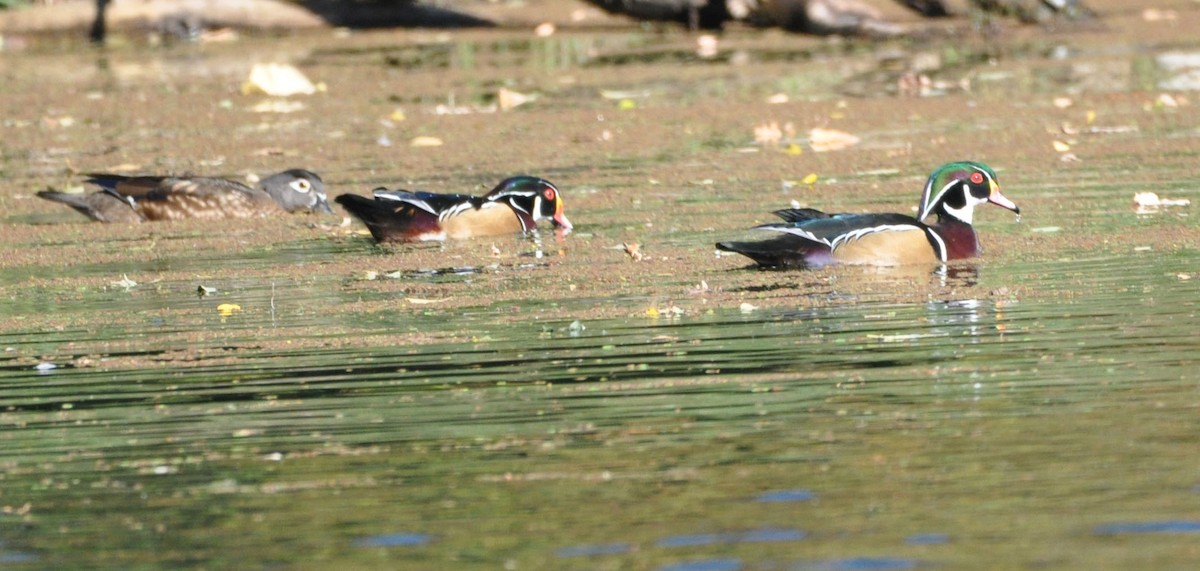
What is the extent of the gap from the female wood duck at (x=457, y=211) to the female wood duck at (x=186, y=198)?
4.84 ft

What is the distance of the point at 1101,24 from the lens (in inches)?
889

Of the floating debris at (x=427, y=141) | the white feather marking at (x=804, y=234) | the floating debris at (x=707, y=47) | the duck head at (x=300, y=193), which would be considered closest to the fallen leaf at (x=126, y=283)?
the duck head at (x=300, y=193)

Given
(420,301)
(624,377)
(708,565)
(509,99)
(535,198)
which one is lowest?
(708,565)

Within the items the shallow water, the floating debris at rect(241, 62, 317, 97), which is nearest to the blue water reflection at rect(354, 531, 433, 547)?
the shallow water

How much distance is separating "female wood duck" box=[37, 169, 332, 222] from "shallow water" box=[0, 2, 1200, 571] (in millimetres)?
278

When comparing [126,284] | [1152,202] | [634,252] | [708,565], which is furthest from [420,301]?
[708,565]

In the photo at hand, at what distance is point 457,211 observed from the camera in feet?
37.7

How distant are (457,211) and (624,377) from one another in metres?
4.72

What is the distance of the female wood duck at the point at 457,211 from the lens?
1135 cm

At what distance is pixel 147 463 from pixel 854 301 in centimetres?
355

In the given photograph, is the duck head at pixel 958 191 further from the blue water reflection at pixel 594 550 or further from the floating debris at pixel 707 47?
the floating debris at pixel 707 47

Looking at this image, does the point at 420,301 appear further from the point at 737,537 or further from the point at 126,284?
the point at 737,537

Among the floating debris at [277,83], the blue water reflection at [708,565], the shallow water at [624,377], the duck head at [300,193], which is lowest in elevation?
the blue water reflection at [708,565]

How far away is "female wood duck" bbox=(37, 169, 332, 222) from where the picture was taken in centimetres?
1275
